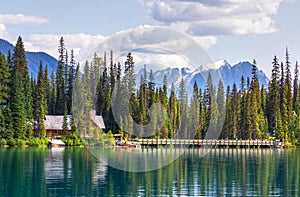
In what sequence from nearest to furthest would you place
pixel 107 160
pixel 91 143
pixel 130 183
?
pixel 130 183 → pixel 107 160 → pixel 91 143

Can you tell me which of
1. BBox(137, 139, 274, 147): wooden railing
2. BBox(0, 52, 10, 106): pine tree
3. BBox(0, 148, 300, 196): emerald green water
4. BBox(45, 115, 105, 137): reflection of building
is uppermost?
BBox(0, 52, 10, 106): pine tree

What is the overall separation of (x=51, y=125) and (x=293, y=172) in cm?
5090

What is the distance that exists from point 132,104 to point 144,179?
166 ft

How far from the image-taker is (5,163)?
54.7 metres

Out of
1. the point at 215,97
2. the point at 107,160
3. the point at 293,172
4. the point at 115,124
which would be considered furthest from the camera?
the point at 215,97

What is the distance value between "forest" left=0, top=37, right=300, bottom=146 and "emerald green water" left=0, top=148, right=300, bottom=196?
1037 inches

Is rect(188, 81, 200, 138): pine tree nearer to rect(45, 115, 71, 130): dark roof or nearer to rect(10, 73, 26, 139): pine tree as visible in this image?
rect(45, 115, 71, 130): dark roof

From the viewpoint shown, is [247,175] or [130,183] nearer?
[130,183]

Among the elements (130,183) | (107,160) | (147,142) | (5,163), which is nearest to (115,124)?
(147,142)

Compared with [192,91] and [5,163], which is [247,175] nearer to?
[5,163]

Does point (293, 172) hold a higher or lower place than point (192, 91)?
lower

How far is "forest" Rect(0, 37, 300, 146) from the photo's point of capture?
284 ft

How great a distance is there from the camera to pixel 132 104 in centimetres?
9625

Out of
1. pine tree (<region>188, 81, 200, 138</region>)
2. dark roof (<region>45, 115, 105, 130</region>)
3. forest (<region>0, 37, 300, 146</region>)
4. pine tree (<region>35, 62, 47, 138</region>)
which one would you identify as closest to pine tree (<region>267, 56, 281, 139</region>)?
forest (<region>0, 37, 300, 146</region>)
